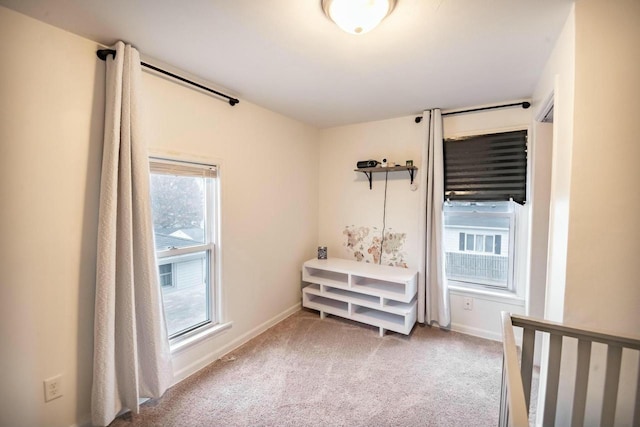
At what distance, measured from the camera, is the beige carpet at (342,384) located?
1.66m

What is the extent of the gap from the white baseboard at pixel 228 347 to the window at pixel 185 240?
24 cm

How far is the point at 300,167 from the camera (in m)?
3.21

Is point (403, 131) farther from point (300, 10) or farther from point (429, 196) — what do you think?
point (300, 10)

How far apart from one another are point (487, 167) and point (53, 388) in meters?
3.51

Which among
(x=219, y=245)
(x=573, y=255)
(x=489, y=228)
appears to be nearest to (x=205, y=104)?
(x=219, y=245)

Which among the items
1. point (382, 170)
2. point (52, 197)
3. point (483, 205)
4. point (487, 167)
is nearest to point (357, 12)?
point (52, 197)

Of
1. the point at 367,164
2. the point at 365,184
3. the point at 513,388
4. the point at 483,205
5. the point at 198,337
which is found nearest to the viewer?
the point at 513,388

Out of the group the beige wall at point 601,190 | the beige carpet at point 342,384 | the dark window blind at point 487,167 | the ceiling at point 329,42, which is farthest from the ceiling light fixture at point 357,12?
the beige carpet at point 342,384

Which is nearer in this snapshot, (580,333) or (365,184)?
(580,333)

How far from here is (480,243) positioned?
2770 mm

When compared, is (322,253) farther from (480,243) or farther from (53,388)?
(53,388)

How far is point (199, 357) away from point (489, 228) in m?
2.87

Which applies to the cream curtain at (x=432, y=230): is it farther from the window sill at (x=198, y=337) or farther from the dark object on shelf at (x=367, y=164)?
the window sill at (x=198, y=337)

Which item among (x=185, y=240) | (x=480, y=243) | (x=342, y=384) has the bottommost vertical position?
(x=342, y=384)
